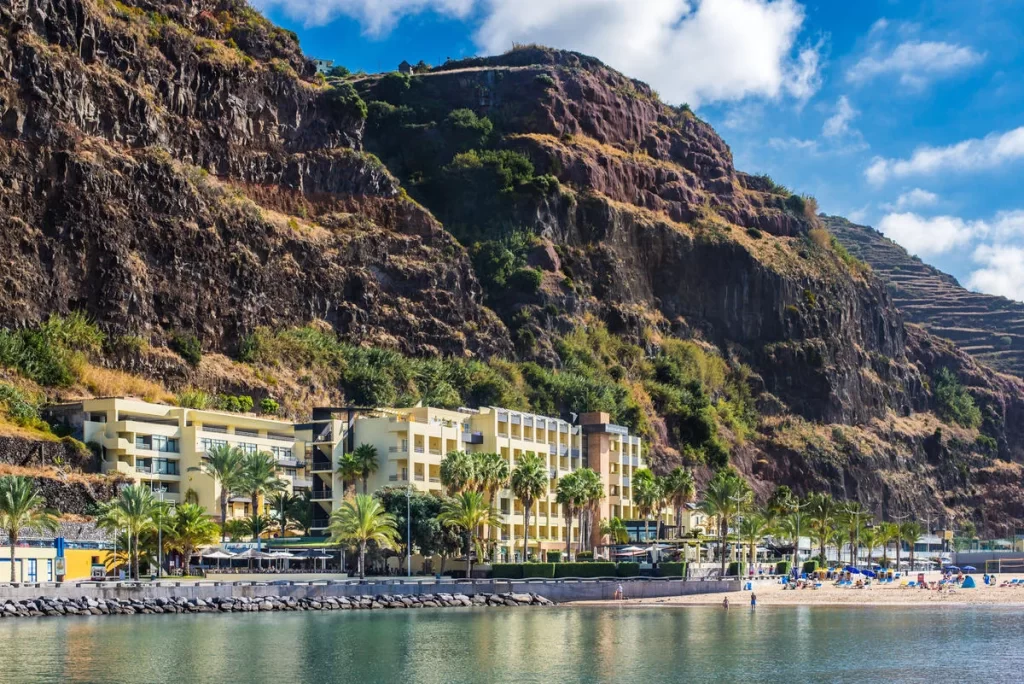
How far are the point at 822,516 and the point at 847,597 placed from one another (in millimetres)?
34048

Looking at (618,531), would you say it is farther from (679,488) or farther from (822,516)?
(822,516)

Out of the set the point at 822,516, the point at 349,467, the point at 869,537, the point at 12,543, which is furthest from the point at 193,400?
the point at 869,537

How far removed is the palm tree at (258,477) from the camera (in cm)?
10350

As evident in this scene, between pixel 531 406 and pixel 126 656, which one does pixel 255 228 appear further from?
pixel 126 656

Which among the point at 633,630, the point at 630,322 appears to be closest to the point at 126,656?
the point at 633,630

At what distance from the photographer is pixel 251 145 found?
145 metres

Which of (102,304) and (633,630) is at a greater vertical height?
(102,304)

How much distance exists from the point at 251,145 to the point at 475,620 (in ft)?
261

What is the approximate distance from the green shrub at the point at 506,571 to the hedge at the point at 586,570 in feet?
9.26

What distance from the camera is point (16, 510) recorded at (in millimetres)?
82562

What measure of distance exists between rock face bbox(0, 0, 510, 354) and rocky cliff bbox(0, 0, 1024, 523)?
0.25 m

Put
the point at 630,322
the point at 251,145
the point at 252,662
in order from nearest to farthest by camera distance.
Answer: the point at 252,662 → the point at 251,145 → the point at 630,322

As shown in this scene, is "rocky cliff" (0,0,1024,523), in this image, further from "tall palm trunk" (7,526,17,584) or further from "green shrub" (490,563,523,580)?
"tall palm trunk" (7,526,17,584)

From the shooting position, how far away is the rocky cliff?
122 m
